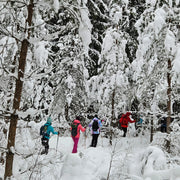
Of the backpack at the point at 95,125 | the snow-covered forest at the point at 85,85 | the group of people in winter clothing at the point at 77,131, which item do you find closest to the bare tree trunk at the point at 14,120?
the snow-covered forest at the point at 85,85

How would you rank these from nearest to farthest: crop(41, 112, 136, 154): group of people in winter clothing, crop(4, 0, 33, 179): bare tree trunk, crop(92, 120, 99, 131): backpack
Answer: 1. crop(4, 0, 33, 179): bare tree trunk
2. crop(41, 112, 136, 154): group of people in winter clothing
3. crop(92, 120, 99, 131): backpack

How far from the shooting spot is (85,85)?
15.1m

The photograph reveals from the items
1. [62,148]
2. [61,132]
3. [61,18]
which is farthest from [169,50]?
[61,132]

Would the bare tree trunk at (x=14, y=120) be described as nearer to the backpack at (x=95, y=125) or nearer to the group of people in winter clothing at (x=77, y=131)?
the group of people in winter clothing at (x=77, y=131)

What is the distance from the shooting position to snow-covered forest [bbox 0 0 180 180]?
11.3 feet

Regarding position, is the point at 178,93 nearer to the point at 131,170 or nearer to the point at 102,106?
the point at 131,170

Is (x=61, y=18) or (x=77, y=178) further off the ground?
(x=61, y=18)

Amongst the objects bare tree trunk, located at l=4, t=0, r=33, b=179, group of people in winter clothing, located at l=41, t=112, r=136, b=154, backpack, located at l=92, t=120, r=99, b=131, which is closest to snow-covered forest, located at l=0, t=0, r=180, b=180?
bare tree trunk, located at l=4, t=0, r=33, b=179

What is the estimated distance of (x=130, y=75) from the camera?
46.5ft

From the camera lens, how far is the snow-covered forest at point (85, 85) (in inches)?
135

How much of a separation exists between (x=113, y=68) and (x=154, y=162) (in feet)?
25.4

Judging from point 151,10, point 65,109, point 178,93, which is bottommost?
point 65,109

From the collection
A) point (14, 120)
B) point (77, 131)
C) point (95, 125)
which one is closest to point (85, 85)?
point (95, 125)

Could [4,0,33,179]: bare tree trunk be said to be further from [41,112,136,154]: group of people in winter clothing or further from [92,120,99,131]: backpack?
[92,120,99,131]: backpack
